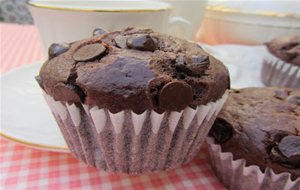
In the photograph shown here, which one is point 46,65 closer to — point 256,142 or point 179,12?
point 256,142

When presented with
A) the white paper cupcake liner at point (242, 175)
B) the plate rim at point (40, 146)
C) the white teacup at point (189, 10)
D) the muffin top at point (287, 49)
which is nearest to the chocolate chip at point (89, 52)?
the plate rim at point (40, 146)

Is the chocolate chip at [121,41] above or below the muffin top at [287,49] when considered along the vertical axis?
above

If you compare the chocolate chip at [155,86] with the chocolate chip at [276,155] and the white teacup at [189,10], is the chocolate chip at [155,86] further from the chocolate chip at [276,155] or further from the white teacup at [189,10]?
the white teacup at [189,10]

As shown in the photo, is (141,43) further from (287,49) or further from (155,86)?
(287,49)

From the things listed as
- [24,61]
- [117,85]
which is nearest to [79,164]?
[117,85]

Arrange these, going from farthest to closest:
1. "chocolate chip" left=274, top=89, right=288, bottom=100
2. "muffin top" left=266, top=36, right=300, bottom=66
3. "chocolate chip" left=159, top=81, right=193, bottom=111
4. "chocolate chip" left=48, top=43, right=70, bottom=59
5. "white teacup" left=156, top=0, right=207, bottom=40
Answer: "white teacup" left=156, top=0, right=207, bottom=40 → "muffin top" left=266, top=36, right=300, bottom=66 → "chocolate chip" left=274, top=89, right=288, bottom=100 → "chocolate chip" left=48, top=43, right=70, bottom=59 → "chocolate chip" left=159, top=81, right=193, bottom=111

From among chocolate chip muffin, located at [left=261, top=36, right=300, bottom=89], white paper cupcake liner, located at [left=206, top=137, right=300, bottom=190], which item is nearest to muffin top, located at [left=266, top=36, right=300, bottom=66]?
chocolate chip muffin, located at [left=261, top=36, right=300, bottom=89]

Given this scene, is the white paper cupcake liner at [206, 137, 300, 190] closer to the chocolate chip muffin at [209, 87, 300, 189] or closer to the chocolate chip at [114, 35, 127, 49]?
the chocolate chip muffin at [209, 87, 300, 189]
